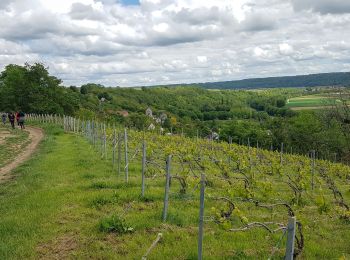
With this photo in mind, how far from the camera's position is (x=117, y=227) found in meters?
7.75

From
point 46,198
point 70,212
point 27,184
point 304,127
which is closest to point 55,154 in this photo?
point 27,184

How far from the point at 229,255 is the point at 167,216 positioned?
6.88 ft

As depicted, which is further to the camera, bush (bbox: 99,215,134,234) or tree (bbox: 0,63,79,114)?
tree (bbox: 0,63,79,114)

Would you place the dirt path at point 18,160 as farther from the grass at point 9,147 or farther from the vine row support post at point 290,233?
the vine row support post at point 290,233

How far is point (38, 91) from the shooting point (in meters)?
55.8

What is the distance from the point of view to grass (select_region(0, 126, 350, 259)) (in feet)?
22.6

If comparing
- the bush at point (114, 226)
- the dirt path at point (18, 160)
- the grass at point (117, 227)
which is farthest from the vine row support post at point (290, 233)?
the dirt path at point (18, 160)

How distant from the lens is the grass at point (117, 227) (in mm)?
6875

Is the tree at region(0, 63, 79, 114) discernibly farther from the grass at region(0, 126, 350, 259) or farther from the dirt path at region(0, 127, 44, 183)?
the grass at region(0, 126, 350, 259)

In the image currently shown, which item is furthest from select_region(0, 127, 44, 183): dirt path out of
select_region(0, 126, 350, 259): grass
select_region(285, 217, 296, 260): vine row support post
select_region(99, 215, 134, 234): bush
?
select_region(285, 217, 296, 260): vine row support post

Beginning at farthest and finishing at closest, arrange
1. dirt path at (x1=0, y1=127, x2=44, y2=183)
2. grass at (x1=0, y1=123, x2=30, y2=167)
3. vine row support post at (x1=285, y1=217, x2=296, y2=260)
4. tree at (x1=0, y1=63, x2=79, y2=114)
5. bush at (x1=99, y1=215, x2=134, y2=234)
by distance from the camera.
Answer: tree at (x1=0, y1=63, x2=79, y2=114), grass at (x1=0, y1=123, x2=30, y2=167), dirt path at (x1=0, y1=127, x2=44, y2=183), bush at (x1=99, y1=215, x2=134, y2=234), vine row support post at (x1=285, y1=217, x2=296, y2=260)

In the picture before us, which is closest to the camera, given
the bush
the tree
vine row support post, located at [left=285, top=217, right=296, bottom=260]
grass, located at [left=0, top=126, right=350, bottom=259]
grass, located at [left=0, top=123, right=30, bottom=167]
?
vine row support post, located at [left=285, top=217, right=296, bottom=260]

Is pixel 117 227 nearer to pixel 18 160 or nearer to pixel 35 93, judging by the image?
pixel 18 160

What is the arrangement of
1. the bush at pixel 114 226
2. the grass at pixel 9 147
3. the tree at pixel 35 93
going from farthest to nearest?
the tree at pixel 35 93, the grass at pixel 9 147, the bush at pixel 114 226
